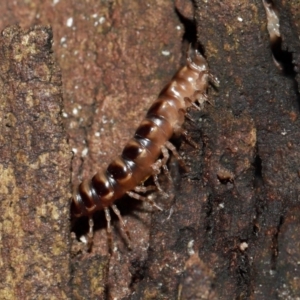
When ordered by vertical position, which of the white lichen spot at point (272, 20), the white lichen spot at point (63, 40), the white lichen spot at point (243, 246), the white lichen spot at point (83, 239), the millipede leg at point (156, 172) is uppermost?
the white lichen spot at point (272, 20)

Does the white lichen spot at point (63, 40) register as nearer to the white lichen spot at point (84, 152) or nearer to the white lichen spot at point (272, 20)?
the white lichen spot at point (84, 152)

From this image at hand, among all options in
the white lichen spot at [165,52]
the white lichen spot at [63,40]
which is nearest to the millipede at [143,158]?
the white lichen spot at [165,52]

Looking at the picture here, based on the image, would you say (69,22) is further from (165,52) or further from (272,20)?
(272,20)

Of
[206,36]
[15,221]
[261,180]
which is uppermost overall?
[206,36]

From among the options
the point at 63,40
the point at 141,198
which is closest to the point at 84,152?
the point at 141,198

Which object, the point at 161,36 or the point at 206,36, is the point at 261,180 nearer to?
the point at 206,36

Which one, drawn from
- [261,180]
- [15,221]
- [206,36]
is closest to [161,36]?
[206,36]

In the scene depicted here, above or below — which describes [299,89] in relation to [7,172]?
above
